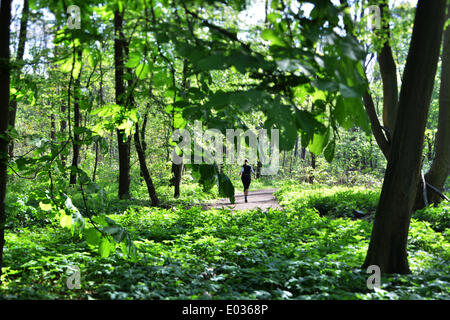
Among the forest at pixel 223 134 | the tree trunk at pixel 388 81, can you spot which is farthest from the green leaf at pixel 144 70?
the tree trunk at pixel 388 81

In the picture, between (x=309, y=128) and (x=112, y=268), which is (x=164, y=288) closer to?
(x=112, y=268)

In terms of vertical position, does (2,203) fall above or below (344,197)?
above

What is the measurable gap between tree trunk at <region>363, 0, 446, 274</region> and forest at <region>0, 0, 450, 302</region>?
0.05 ft

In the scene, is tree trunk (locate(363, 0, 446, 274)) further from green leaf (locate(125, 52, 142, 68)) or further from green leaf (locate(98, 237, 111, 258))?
green leaf (locate(125, 52, 142, 68))

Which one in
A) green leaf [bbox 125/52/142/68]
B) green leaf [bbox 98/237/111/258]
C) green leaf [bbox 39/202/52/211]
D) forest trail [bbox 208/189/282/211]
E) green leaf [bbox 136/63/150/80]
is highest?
green leaf [bbox 125/52/142/68]

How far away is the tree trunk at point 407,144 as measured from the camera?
366 cm

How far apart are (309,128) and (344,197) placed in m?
11.4

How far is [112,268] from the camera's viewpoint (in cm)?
364

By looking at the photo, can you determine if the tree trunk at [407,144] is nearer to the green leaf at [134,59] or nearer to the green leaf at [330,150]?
the green leaf at [330,150]

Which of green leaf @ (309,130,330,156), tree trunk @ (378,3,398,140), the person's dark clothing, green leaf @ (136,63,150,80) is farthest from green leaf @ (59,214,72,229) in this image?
the person's dark clothing

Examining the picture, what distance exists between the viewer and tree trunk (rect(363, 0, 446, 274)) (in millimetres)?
3660

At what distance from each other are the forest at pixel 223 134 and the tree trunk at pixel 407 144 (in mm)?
15


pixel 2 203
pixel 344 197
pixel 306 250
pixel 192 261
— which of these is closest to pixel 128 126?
Answer: pixel 2 203
